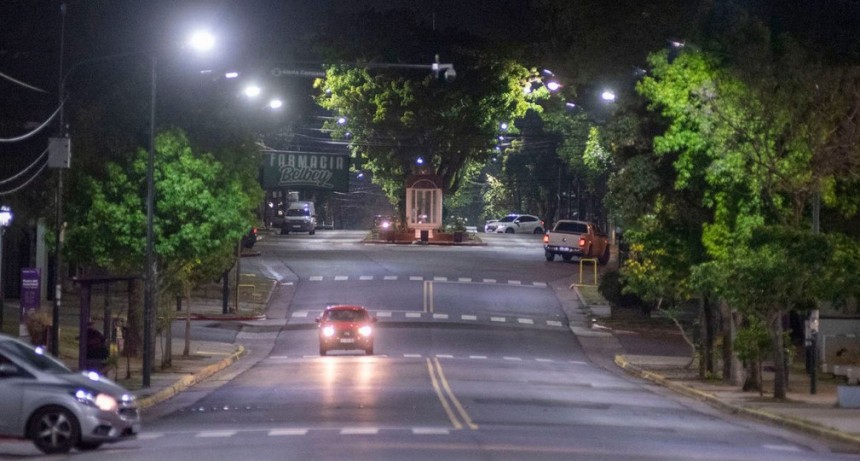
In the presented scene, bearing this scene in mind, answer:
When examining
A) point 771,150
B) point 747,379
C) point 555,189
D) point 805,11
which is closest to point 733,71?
point 771,150

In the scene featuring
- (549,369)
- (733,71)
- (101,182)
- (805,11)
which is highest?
(805,11)

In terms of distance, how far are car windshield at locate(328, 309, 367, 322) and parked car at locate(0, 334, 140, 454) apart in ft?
71.2

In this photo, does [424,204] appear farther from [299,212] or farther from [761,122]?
[761,122]

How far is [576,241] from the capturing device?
6550 centimetres

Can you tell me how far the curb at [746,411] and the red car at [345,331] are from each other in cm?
781

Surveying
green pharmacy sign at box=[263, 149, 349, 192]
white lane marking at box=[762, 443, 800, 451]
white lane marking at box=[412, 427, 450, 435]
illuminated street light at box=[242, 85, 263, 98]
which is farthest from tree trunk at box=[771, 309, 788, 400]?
green pharmacy sign at box=[263, 149, 349, 192]

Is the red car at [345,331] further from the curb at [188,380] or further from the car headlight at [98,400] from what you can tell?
the car headlight at [98,400]

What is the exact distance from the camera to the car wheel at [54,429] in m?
15.8

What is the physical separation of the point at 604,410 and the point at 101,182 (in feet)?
48.1

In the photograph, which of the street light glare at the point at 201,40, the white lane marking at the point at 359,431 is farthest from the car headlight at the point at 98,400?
the street light glare at the point at 201,40

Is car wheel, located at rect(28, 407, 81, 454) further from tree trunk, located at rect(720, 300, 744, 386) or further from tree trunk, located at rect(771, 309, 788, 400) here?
tree trunk, located at rect(720, 300, 744, 386)

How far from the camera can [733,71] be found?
28.0m

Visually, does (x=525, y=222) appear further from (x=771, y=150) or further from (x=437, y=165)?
Result: (x=771, y=150)

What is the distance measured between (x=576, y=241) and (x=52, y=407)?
168ft
